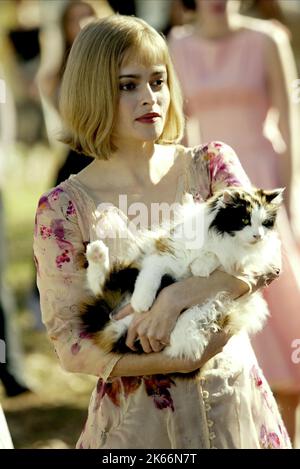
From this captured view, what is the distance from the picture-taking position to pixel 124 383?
2.31 m

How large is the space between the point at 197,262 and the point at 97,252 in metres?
0.25

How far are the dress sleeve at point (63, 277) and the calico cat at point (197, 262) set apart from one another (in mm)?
34

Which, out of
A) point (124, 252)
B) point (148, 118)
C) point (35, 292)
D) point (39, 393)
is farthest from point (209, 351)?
point (35, 292)

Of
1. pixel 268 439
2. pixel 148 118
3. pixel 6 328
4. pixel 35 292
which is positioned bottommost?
pixel 35 292

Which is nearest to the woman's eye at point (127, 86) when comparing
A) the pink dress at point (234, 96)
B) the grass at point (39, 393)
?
the pink dress at point (234, 96)

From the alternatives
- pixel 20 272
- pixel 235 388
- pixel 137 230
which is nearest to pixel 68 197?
pixel 137 230

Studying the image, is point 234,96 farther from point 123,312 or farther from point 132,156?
point 123,312

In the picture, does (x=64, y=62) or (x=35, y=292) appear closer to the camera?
(x=64, y=62)

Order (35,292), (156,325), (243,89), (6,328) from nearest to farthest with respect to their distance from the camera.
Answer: (156,325) < (243,89) < (6,328) < (35,292)

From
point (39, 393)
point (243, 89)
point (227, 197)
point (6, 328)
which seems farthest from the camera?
point (39, 393)

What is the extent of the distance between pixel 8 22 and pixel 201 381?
31.9 ft

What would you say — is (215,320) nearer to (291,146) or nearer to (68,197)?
(68,197)

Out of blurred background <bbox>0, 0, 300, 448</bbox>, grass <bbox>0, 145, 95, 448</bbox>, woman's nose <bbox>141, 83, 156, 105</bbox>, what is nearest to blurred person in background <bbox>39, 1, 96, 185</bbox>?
blurred background <bbox>0, 0, 300, 448</bbox>

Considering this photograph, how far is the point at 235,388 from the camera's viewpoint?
233 cm
